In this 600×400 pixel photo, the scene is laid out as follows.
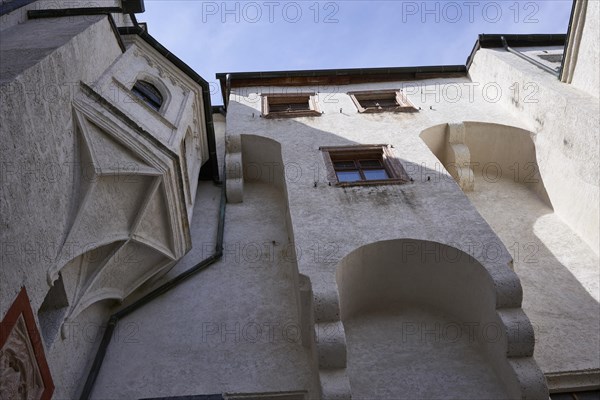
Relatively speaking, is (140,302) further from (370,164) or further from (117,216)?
(370,164)

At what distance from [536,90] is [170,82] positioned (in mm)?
7407

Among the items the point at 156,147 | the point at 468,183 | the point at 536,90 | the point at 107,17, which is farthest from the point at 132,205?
the point at 536,90

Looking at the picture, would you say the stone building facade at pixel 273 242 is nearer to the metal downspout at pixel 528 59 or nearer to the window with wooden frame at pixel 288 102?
the metal downspout at pixel 528 59

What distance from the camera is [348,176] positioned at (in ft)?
32.6

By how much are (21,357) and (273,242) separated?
500 centimetres

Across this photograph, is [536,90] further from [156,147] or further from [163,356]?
[163,356]

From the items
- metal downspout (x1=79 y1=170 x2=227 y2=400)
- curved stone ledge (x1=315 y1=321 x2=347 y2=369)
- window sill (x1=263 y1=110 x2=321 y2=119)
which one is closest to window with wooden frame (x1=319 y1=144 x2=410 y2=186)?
window sill (x1=263 y1=110 x2=321 y2=119)

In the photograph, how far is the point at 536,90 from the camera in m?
11.4

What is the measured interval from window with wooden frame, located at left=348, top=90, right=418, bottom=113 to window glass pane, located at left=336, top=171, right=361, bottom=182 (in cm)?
290

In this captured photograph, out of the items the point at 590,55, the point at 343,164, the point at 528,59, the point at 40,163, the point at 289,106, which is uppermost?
the point at 40,163

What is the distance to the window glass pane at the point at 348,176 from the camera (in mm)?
9797

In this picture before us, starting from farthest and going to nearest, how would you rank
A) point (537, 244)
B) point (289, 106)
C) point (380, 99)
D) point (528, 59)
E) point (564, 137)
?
point (380, 99) → point (289, 106) → point (528, 59) → point (564, 137) → point (537, 244)

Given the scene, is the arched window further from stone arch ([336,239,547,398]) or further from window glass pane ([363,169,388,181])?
stone arch ([336,239,547,398])


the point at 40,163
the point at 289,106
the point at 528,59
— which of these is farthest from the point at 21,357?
the point at 528,59
